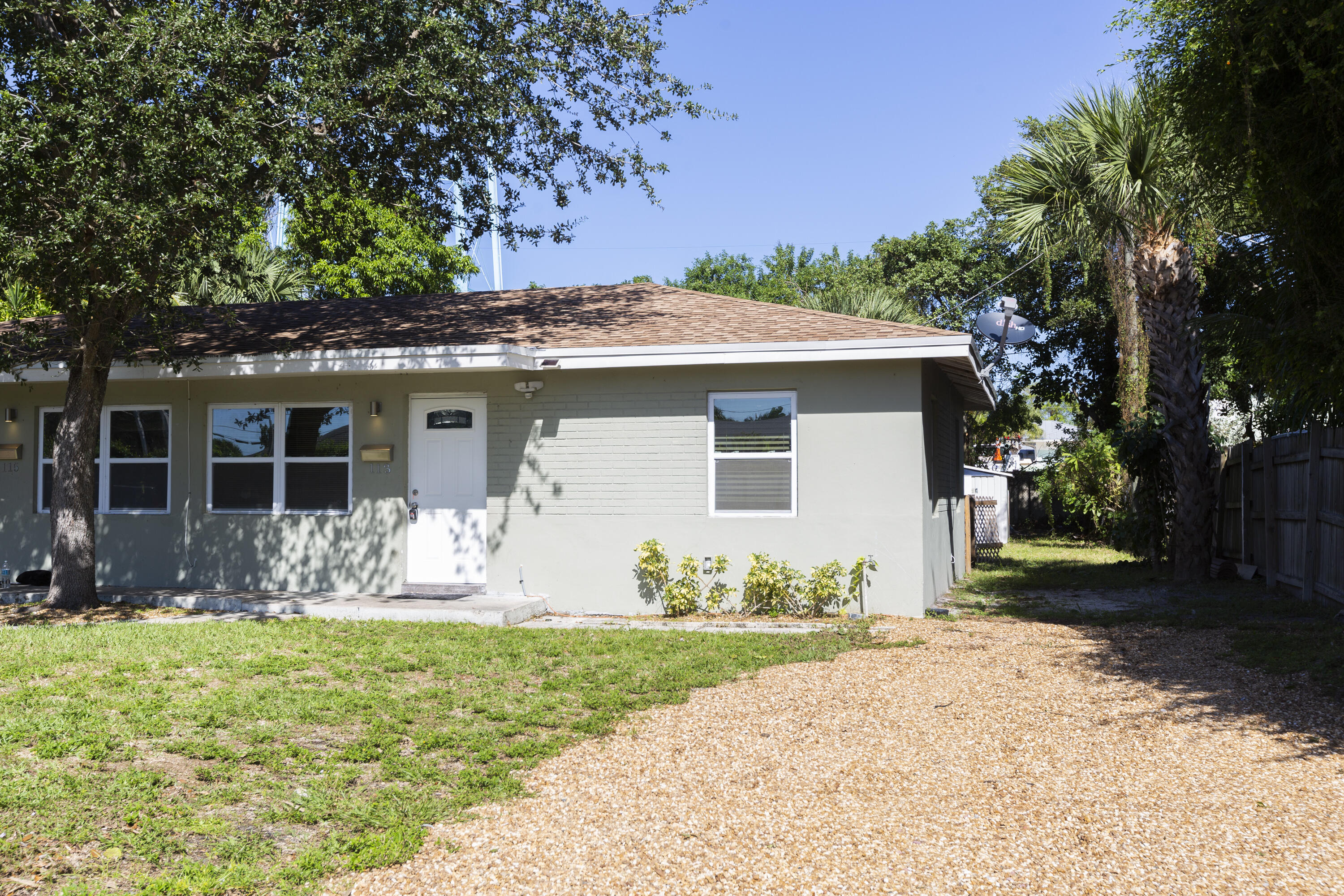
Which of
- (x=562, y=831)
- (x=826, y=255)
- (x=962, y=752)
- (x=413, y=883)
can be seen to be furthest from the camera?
(x=826, y=255)

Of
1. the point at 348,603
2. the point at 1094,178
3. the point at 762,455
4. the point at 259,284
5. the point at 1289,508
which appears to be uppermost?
the point at 259,284

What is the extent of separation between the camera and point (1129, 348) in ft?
63.4

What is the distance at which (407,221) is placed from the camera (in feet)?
41.6

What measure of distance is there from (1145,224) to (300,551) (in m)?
11.7

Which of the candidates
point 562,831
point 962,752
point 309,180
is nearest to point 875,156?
point 309,180

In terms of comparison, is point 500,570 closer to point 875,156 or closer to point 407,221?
point 407,221

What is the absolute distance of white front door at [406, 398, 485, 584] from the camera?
446 inches

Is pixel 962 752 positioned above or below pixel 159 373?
below

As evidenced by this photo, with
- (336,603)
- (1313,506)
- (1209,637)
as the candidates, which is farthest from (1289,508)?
(336,603)

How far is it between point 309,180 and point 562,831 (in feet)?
27.0

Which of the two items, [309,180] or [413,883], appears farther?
[309,180]

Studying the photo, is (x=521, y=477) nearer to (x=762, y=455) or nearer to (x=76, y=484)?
(x=762, y=455)

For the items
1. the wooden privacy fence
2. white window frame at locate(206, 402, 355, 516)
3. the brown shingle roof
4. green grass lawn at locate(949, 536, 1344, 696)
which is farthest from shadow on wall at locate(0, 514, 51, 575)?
the wooden privacy fence

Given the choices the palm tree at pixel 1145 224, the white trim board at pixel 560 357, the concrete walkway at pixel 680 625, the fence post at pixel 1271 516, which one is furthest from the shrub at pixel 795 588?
the fence post at pixel 1271 516
